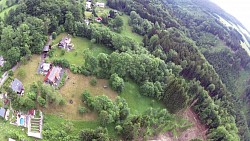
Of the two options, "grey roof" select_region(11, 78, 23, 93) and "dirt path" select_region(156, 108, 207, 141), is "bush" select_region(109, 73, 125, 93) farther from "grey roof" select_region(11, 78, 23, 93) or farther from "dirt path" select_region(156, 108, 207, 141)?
"grey roof" select_region(11, 78, 23, 93)

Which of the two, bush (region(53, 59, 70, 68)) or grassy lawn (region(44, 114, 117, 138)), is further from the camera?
bush (region(53, 59, 70, 68))

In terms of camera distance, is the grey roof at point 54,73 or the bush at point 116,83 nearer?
the grey roof at point 54,73

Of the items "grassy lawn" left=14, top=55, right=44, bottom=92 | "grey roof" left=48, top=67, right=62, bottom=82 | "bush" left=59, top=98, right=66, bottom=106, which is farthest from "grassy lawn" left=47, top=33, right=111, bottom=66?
"bush" left=59, top=98, right=66, bottom=106

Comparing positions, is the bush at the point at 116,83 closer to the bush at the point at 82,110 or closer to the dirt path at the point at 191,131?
the bush at the point at 82,110

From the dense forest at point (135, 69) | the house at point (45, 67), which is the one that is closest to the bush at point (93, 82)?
the dense forest at point (135, 69)

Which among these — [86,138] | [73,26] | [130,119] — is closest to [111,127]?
[130,119]

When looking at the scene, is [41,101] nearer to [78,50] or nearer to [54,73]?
[54,73]

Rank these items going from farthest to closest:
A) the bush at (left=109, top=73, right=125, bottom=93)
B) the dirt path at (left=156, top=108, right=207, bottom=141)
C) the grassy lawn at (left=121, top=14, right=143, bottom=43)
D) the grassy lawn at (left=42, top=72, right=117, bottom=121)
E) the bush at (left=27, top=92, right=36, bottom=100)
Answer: the grassy lawn at (left=121, top=14, right=143, bottom=43), the dirt path at (left=156, top=108, right=207, bottom=141), the bush at (left=109, top=73, right=125, bottom=93), the grassy lawn at (left=42, top=72, right=117, bottom=121), the bush at (left=27, top=92, right=36, bottom=100)
